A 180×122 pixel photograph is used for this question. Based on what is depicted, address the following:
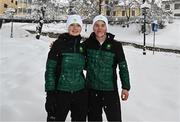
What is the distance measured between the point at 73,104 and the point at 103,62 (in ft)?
2.37

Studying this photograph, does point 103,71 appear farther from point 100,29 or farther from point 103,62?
point 100,29

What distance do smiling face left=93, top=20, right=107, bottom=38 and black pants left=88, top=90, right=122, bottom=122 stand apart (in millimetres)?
813

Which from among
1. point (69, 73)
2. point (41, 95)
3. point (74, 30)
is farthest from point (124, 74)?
point (41, 95)

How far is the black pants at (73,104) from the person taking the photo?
16.7ft

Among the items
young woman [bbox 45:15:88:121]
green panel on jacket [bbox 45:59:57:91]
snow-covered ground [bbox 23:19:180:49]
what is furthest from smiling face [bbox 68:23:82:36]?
snow-covered ground [bbox 23:19:180:49]

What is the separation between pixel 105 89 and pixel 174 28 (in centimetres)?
5103

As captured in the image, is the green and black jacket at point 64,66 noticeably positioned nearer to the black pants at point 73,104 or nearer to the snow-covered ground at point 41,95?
the black pants at point 73,104

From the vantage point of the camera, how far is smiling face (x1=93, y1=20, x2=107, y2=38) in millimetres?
5332

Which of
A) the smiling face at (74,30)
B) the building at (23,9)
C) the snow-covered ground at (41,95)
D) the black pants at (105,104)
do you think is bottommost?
the snow-covered ground at (41,95)

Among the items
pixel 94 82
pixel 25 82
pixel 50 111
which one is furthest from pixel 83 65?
pixel 25 82

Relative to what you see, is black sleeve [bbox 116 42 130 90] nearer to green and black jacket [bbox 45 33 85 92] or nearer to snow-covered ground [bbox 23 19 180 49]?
green and black jacket [bbox 45 33 85 92]

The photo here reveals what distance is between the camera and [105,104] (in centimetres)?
534

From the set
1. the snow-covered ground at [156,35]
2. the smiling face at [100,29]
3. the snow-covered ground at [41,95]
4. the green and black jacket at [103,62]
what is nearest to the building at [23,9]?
the snow-covered ground at [156,35]

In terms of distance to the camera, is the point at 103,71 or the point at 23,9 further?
the point at 23,9
